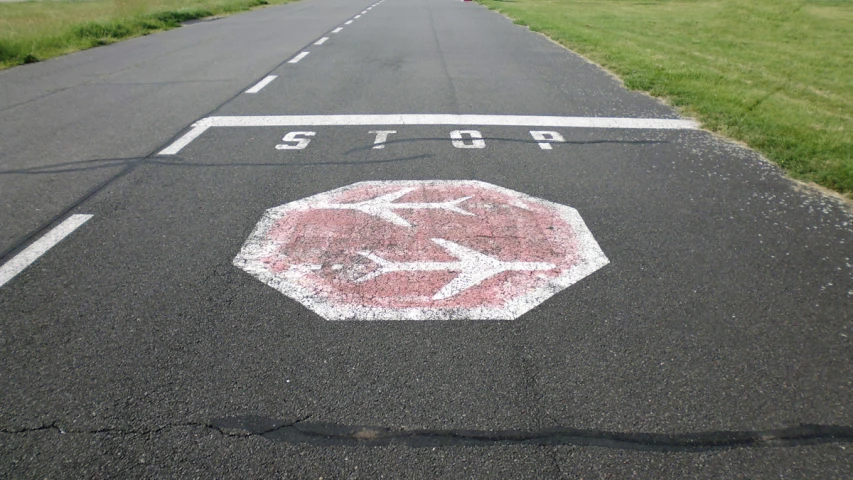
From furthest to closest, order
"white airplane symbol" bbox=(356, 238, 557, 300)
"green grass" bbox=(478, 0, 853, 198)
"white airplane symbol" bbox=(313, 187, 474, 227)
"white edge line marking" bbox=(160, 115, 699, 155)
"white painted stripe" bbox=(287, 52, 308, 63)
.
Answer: "white painted stripe" bbox=(287, 52, 308, 63), "white edge line marking" bbox=(160, 115, 699, 155), "green grass" bbox=(478, 0, 853, 198), "white airplane symbol" bbox=(313, 187, 474, 227), "white airplane symbol" bbox=(356, 238, 557, 300)

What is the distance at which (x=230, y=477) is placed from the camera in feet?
7.10

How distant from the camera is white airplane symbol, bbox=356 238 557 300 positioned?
136 inches

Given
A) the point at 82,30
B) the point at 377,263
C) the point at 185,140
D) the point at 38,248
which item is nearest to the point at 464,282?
the point at 377,263

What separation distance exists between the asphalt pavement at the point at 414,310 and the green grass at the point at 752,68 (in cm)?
67

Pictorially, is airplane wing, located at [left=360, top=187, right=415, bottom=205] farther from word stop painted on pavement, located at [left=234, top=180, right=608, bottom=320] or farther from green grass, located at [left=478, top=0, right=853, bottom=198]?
green grass, located at [left=478, top=0, right=853, bottom=198]

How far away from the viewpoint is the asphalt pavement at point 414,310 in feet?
7.63

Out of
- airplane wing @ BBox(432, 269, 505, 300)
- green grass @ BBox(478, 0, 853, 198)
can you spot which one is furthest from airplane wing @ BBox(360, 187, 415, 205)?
green grass @ BBox(478, 0, 853, 198)

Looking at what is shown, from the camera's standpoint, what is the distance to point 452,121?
7.01 meters

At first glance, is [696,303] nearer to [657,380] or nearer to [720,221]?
[657,380]

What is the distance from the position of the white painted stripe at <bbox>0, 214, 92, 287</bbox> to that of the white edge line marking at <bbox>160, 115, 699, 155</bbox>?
267 centimetres

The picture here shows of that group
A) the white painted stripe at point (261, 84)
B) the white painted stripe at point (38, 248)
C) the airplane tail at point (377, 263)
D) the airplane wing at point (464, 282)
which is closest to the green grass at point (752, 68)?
the airplane wing at point (464, 282)

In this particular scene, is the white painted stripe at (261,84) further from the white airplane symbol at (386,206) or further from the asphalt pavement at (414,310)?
the white airplane symbol at (386,206)

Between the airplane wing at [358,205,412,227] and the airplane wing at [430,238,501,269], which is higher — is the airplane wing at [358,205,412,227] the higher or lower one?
the higher one

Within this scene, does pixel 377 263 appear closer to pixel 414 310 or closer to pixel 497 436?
pixel 414 310
